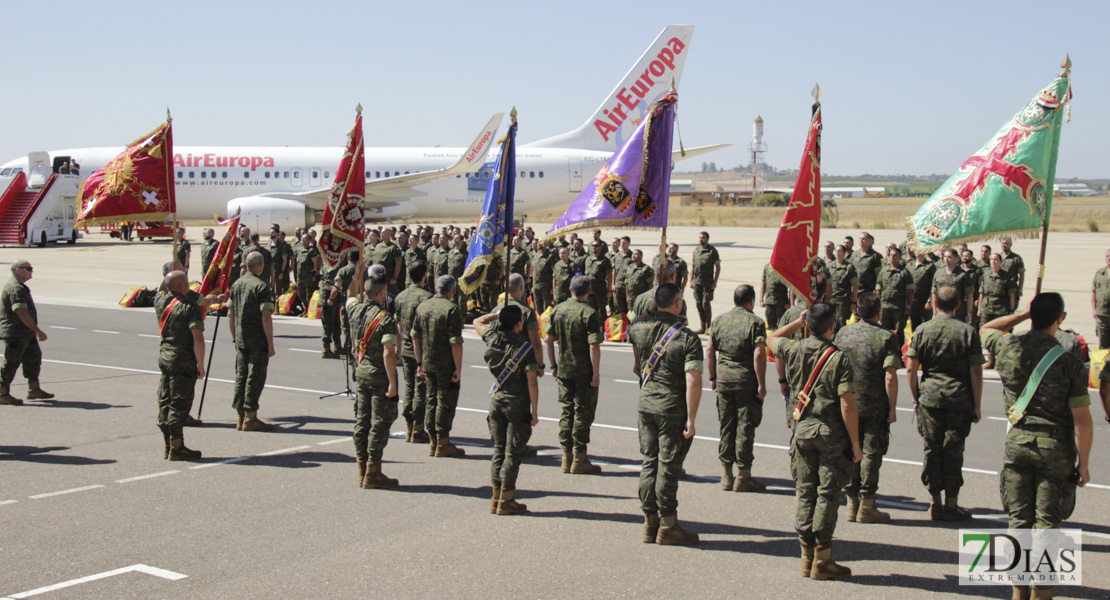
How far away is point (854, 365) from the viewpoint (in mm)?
7262

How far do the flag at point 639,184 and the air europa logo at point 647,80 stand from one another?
26728 millimetres

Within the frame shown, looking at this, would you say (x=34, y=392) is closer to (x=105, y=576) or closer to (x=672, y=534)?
(x=105, y=576)

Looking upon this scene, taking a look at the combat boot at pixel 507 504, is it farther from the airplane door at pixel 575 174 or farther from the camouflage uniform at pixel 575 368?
the airplane door at pixel 575 174

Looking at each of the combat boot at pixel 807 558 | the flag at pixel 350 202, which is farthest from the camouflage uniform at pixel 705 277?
the combat boot at pixel 807 558

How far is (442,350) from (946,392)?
434 centimetres

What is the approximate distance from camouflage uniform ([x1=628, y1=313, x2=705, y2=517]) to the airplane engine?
2871 cm

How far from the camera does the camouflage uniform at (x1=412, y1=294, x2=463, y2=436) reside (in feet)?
28.7

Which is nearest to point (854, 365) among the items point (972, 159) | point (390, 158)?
point (972, 159)

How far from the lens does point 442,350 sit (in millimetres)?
8922

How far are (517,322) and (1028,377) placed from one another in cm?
352

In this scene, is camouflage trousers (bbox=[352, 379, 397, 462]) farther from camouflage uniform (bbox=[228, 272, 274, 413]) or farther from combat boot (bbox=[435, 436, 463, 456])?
camouflage uniform (bbox=[228, 272, 274, 413])

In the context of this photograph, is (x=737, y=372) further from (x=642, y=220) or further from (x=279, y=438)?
(x=279, y=438)

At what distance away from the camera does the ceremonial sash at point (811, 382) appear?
6.19 meters

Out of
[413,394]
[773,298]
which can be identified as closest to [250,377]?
[413,394]
